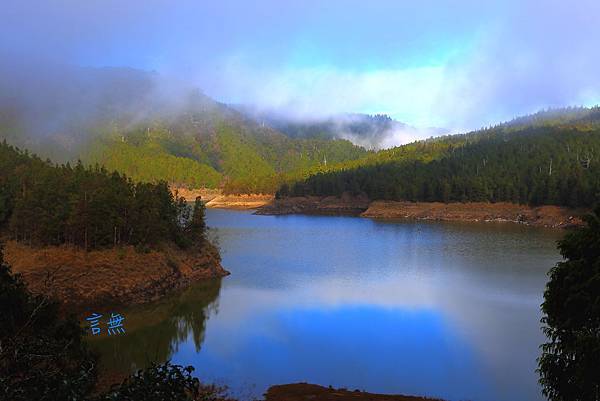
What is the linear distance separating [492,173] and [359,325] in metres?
98.4

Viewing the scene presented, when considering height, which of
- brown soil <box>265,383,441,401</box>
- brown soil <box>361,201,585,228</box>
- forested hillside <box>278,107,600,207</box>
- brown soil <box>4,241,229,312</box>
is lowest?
brown soil <box>265,383,441,401</box>

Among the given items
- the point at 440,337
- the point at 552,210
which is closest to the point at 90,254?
the point at 440,337

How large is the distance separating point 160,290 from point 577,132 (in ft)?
481

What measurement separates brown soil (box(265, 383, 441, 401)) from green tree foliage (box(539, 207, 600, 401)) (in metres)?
5.81

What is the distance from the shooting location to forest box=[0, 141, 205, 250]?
3416 centimetres

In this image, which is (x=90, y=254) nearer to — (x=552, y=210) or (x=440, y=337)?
(x=440, y=337)

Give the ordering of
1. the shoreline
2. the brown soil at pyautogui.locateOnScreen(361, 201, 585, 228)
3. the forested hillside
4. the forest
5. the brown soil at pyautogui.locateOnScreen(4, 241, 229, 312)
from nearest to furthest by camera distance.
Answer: the brown soil at pyautogui.locateOnScreen(4, 241, 229, 312)
the forest
the brown soil at pyautogui.locateOnScreen(361, 201, 585, 228)
the forested hillside
the shoreline

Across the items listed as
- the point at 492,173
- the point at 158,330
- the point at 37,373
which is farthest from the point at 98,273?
the point at 492,173

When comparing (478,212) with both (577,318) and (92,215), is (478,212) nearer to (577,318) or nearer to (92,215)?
(92,215)

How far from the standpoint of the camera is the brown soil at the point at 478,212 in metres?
88.4

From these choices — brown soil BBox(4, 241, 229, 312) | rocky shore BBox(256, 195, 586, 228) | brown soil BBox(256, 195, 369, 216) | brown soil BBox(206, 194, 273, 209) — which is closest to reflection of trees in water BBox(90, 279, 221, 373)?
brown soil BBox(4, 241, 229, 312)

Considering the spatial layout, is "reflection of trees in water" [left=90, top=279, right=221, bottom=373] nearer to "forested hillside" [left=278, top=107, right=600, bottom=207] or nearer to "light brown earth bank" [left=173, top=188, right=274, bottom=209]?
"forested hillside" [left=278, top=107, right=600, bottom=207]

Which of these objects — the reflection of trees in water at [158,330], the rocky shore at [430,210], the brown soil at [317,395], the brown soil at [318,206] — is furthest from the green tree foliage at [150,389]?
the brown soil at [318,206]

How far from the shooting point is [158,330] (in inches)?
1101
